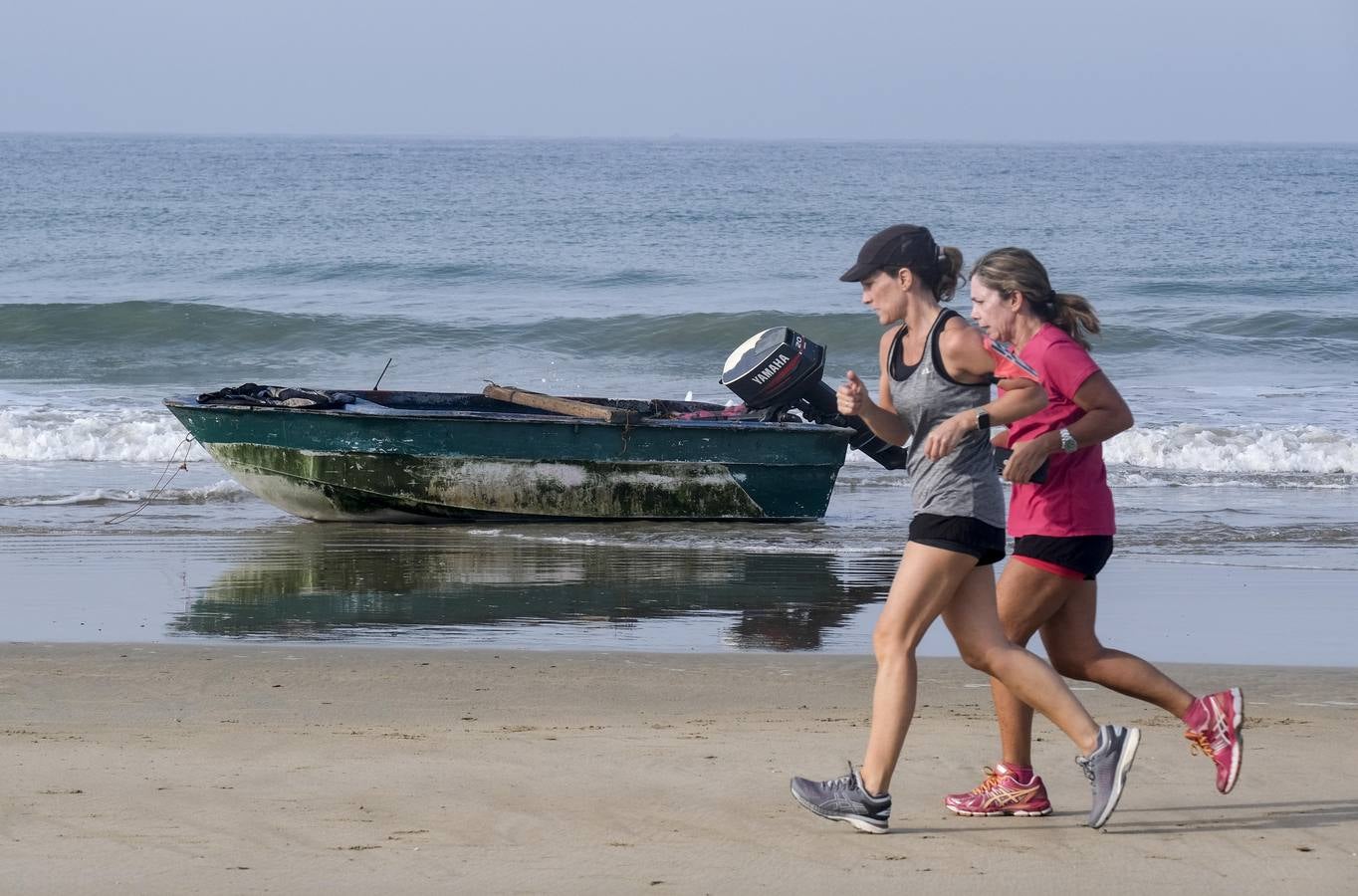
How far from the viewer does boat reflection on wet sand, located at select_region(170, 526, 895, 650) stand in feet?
22.9

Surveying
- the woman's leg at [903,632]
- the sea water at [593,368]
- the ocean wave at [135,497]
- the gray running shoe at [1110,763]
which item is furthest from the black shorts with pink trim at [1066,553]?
the ocean wave at [135,497]

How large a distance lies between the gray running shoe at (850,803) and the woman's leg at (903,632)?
1.2 inches

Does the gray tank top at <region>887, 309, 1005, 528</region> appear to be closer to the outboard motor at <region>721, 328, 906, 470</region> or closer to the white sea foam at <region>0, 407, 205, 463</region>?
the outboard motor at <region>721, 328, 906, 470</region>

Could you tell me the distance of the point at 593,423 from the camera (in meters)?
9.93

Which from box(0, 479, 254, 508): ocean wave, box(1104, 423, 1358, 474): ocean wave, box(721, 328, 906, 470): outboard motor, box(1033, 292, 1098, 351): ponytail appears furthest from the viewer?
box(1104, 423, 1358, 474): ocean wave

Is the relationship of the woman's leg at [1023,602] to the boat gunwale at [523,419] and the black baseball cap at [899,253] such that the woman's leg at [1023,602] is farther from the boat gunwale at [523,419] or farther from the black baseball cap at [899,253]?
the boat gunwale at [523,419]

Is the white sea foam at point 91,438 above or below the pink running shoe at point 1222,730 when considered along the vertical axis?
below

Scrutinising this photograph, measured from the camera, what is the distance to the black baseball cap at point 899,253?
3.73 m

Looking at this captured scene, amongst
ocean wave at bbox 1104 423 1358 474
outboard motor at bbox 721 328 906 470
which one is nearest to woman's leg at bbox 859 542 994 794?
outboard motor at bbox 721 328 906 470

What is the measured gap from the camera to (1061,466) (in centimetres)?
382

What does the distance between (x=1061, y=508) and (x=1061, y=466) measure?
0.34ft

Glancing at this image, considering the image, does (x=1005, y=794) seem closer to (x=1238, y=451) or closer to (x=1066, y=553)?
(x=1066, y=553)

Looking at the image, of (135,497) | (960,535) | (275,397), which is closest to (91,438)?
(135,497)

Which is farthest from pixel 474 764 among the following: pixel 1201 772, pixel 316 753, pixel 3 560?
pixel 3 560
